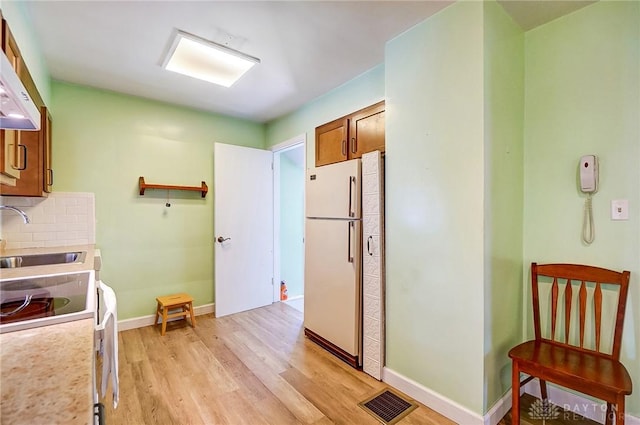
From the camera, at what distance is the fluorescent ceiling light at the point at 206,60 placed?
7.09ft

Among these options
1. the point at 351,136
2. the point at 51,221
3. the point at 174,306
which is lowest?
the point at 174,306

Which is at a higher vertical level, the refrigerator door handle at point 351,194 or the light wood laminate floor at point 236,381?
the refrigerator door handle at point 351,194

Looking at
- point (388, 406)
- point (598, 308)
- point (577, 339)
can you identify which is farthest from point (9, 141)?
point (577, 339)

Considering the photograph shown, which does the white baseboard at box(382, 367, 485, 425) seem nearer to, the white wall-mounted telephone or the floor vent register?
the floor vent register

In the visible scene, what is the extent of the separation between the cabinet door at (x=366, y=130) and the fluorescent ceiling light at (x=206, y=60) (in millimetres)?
998

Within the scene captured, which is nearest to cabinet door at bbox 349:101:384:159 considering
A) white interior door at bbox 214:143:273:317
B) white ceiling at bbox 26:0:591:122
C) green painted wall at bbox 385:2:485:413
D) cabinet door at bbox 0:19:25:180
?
green painted wall at bbox 385:2:485:413

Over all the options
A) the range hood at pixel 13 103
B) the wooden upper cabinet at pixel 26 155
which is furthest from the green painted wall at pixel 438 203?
the wooden upper cabinet at pixel 26 155

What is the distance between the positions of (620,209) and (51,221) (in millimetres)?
4332

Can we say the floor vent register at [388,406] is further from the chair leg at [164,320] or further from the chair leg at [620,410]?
the chair leg at [164,320]

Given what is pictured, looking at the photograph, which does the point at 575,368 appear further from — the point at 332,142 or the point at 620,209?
the point at 332,142

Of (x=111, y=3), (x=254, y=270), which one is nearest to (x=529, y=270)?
(x=254, y=270)

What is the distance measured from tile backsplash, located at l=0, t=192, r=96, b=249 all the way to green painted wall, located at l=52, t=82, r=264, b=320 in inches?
5.3

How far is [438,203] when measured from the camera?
186 centimetres

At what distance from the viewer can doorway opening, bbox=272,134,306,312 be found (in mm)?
4027
